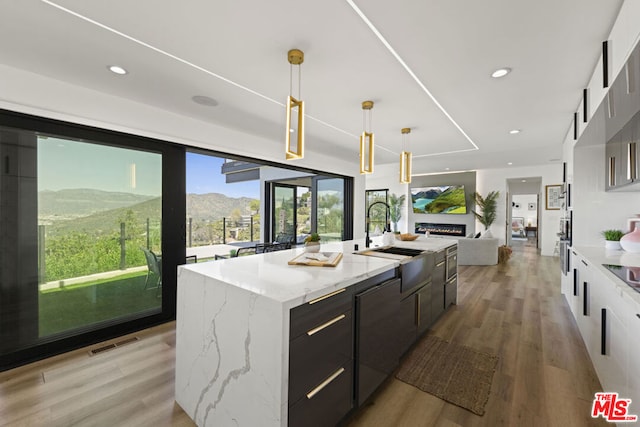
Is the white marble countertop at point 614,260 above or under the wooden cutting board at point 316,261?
under

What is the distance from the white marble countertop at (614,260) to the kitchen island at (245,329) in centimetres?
122

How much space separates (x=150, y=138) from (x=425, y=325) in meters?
3.58

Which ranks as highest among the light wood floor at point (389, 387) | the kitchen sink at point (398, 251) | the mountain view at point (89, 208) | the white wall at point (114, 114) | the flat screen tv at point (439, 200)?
the white wall at point (114, 114)

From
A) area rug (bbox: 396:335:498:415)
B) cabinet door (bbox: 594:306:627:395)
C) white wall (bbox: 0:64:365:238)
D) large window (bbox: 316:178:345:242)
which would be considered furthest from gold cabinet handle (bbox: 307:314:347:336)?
large window (bbox: 316:178:345:242)

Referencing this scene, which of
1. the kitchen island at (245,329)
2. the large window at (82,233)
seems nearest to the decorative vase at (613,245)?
the kitchen island at (245,329)

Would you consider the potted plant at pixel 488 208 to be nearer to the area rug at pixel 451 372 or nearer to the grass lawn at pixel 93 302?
the area rug at pixel 451 372

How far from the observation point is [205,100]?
2.89 meters

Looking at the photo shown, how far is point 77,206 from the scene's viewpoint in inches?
105

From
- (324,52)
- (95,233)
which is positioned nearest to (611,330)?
(324,52)

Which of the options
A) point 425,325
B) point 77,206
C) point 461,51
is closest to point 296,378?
point 425,325

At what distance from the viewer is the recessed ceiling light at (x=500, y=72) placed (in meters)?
2.29

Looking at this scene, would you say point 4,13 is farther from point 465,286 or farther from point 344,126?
point 465,286

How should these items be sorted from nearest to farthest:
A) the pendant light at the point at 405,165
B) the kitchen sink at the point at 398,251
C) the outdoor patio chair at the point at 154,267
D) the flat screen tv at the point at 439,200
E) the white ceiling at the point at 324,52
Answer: the white ceiling at the point at 324,52 < the kitchen sink at the point at 398,251 < the outdoor patio chair at the point at 154,267 < the pendant light at the point at 405,165 < the flat screen tv at the point at 439,200

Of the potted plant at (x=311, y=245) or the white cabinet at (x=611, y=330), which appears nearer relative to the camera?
the white cabinet at (x=611, y=330)
